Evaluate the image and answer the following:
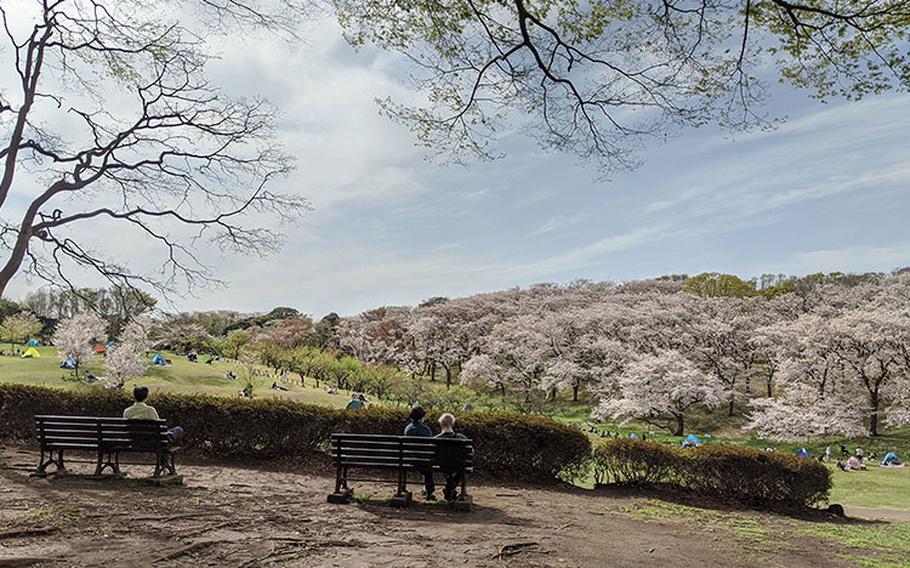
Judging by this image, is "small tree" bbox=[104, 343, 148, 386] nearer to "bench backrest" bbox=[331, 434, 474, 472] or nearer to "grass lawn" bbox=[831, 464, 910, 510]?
"bench backrest" bbox=[331, 434, 474, 472]

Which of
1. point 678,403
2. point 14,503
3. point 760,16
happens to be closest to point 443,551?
point 14,503

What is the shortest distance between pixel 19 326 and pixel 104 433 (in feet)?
201

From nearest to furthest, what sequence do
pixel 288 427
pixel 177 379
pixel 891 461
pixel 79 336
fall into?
pixel 288 427 < pixel 891 461 < pixel 79 336 < pixel 177 379

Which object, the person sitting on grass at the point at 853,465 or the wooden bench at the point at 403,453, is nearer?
the wooden bench at the point at 403,453

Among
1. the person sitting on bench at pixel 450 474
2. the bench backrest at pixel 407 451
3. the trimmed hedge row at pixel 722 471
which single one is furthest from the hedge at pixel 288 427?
the bench backrest at pixel 407 451

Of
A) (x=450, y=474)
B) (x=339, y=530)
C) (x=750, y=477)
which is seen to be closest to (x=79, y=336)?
(x=450, y=474)

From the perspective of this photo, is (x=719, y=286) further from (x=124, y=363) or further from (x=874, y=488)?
(x=124, y=363)

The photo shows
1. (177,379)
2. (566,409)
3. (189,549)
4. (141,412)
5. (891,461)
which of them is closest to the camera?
(189,549)

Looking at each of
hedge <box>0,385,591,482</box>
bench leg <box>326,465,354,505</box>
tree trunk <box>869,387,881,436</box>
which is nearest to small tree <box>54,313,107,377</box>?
hedge <box>0,385,591,482</box>

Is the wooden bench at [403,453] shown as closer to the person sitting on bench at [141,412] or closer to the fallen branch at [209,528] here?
the fallen branch at [209,528]

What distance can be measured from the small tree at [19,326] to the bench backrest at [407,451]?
60.2 meters

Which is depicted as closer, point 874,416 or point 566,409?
point 874,416

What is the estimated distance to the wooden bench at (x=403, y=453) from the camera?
721cm

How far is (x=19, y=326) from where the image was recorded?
55969 mm
